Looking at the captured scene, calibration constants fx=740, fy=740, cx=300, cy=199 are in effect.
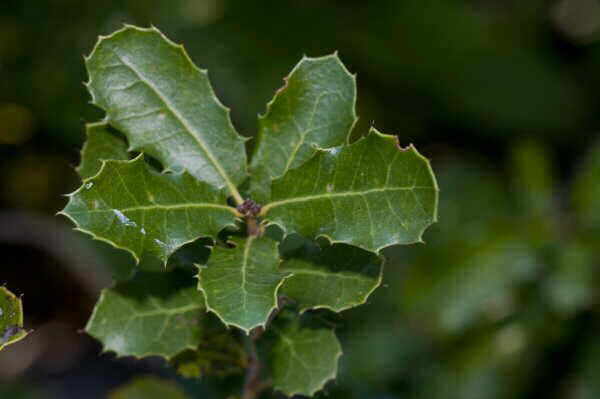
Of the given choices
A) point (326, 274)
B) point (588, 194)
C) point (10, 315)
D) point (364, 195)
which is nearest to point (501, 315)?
point (588, 194)

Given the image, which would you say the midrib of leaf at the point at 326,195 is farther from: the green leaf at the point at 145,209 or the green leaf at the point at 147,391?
the green leaf at the point at 147,391

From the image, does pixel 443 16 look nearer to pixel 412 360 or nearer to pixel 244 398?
pixel 412 360

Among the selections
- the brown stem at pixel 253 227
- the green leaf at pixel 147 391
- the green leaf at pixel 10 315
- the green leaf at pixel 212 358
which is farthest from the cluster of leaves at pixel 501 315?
the green leaf at pixel 10 315

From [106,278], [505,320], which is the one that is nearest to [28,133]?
[106,278]

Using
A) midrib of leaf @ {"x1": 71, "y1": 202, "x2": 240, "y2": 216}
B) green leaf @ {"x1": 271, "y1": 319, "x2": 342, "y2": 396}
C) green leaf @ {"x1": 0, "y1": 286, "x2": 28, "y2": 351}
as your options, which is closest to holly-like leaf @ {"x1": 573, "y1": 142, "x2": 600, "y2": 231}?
green leaf @ {"x1": 271, "y1": 319, "x2": 342, "y2": 396}

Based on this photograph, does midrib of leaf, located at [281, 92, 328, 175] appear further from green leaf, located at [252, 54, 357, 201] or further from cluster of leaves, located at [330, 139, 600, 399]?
cluster of leaves, located at [330, 139, 600, 399]
